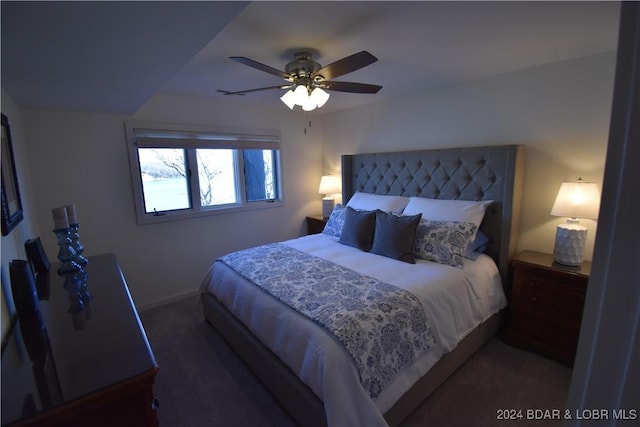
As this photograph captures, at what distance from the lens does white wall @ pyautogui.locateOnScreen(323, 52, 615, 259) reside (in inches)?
83.7

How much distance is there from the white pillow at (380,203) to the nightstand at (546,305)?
1.13 meters

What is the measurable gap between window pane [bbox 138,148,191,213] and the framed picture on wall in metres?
1.35

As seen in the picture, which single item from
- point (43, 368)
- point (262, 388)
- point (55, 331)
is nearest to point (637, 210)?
point (43, 368)

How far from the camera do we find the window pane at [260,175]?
148 inches

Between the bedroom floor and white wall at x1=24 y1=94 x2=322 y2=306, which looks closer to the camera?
the bedroom floor

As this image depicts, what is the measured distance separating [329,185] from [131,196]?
2345 mm

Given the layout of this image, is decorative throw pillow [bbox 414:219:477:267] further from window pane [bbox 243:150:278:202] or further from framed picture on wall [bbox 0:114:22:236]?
framed picture on wall [bbox 0:114:22:236]

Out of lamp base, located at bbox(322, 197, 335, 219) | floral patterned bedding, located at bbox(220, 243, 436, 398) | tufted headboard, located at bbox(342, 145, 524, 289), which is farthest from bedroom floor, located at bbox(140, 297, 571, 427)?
lamp base, located at bbox(322, 197, 335, 219)

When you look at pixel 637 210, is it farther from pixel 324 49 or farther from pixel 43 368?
pixel 324 49

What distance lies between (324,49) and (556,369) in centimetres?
282

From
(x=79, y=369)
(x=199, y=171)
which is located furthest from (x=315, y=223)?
(x=79, y=369)

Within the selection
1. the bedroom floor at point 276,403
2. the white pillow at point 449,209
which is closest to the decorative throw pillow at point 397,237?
the white pillow at point 449,209

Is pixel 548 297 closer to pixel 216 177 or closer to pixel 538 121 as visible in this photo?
pixel 538 121

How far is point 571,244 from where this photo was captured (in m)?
2.12
